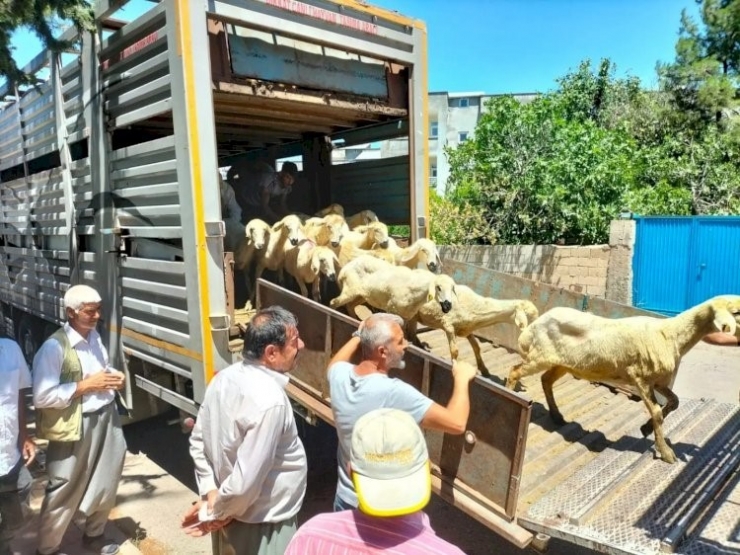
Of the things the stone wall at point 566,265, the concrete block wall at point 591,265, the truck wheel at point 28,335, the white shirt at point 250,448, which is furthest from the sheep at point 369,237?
the stone wall at point 566,265

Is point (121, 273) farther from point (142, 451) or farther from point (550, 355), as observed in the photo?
point (550, 355)

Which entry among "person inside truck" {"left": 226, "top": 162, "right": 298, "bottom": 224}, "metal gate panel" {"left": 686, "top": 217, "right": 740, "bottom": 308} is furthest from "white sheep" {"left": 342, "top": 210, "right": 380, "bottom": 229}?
Result: "metal gate panel" {"left": 686, "top": 217, "right": 740, "bottom": 308}

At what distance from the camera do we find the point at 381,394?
7.73 feet

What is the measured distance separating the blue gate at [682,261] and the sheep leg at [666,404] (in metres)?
7.41

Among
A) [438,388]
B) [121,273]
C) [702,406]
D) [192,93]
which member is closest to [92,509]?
[121,273]

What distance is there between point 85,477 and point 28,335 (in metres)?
4.98

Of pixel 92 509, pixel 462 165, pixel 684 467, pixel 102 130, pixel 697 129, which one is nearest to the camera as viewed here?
pixel 684 467

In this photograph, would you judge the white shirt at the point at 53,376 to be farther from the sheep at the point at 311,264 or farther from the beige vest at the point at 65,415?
the sheep at the point at 311,264

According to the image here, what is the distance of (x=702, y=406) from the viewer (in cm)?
416

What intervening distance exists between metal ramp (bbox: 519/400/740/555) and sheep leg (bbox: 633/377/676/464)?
0.05 metres

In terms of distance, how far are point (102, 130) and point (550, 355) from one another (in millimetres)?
4007

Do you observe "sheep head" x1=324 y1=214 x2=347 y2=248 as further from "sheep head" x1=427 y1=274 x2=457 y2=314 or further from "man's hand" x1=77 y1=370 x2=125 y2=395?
"man's hand" x1=77 y1=370 x2=125 y2=395

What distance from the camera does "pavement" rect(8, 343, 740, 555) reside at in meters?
3.84

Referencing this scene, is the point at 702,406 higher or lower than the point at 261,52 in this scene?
lower
